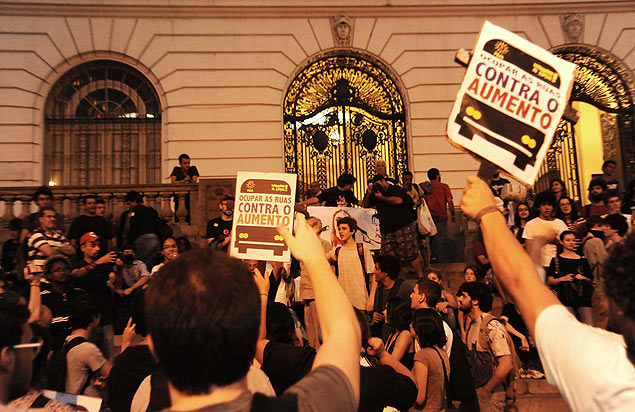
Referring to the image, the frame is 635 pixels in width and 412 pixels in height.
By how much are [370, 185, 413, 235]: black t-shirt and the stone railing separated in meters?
3.54

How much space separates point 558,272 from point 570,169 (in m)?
11.5

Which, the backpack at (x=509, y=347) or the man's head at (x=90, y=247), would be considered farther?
the man's head at (x=90, y=247)

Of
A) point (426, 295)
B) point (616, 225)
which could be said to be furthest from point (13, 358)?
point (616, 225)

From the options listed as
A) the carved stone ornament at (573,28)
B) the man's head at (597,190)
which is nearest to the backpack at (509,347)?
the man's head at (597,190)

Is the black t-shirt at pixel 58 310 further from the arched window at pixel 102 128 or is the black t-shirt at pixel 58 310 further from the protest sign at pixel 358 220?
the arched window at pixel 102 128

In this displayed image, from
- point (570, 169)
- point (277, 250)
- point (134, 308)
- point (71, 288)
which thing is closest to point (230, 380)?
point (134, 308)

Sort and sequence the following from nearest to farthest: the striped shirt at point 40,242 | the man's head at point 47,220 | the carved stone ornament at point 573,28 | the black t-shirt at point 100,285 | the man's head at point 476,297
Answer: the man's head at point 476,297 < the black t-shirt at point 100,285 < the striped shirt at point 40,242 < the man's head at point 47,220 < the carved stone ornament at point 573,28

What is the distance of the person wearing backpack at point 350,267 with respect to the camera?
8.74m

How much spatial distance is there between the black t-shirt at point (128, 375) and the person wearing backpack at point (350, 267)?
4629 mm

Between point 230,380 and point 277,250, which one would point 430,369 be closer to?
point 277,250

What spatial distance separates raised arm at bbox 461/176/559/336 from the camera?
86.8 inches

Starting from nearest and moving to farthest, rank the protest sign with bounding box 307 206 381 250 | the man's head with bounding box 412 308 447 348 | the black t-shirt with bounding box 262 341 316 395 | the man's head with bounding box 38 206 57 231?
the black t-shirt with bounding box 262 341 316 395 < the man's head with bounding box 412 308 447 348 < the man's head with bounding box 38 206 57 231 < the protest sign with bounding box 307 206 381 250

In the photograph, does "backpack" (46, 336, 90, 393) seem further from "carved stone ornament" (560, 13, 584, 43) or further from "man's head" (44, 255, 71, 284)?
"carved stone ornament" (560, 13, 584, 43)

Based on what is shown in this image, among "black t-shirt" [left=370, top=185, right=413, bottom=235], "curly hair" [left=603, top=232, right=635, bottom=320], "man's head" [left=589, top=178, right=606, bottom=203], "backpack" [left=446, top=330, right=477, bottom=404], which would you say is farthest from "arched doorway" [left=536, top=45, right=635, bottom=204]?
"curly hair" [left=603, top=232, right=635, bottom=320]
